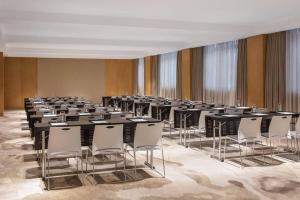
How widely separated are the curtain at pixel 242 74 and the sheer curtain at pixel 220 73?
0.41 m

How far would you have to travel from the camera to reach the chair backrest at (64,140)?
17.7 ft

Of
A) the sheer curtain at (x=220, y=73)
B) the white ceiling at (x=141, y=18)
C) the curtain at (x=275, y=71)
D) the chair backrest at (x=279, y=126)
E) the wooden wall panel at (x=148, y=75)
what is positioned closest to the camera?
the chair backrest at (x=279, y=126)

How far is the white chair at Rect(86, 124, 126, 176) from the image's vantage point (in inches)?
220

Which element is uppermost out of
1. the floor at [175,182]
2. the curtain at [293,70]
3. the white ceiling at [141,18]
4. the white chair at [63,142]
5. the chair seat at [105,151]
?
the white ceiling at [141,18]

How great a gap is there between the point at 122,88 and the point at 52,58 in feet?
16.4

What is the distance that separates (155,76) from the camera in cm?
2045

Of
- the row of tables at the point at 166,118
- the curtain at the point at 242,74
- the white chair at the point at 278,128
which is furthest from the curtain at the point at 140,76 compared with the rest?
the white chair at the point at 278,128

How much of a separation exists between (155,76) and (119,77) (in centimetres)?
464

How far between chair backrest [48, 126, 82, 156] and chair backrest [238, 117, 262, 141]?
3.01m

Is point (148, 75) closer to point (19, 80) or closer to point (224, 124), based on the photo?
point (19, 80)

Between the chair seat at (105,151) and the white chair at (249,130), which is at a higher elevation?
the white chair at (249,130)

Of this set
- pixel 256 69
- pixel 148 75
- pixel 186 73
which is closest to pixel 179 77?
pixel 186 73

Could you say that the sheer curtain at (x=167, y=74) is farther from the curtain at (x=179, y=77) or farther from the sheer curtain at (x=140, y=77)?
the sheer curtain at (x=140, y=77)

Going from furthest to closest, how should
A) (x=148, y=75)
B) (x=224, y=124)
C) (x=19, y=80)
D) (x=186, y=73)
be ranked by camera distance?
(x=19, y=80) → (x=148, y=75) → (x=186, y=73) → (x=224, y=124)
